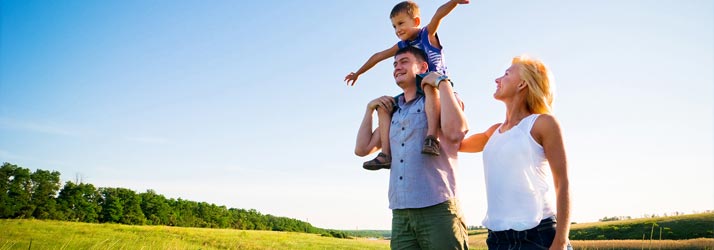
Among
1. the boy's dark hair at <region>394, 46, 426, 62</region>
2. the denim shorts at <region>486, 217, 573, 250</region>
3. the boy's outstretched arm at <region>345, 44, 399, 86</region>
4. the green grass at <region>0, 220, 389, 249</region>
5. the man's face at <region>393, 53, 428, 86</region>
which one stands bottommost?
the green grass at <region>0, 220, 389, 249</region>

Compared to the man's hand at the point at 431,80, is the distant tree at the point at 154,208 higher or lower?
lower

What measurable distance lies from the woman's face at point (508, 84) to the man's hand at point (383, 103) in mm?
1225

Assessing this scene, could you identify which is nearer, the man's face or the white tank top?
the white tank top

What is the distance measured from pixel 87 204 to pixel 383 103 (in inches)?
3750

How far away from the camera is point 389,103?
4188 mm

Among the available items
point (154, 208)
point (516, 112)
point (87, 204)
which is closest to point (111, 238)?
point (516, 112)

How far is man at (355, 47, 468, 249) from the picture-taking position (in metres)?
3.31

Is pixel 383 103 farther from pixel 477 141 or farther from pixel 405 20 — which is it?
pixel 405 20

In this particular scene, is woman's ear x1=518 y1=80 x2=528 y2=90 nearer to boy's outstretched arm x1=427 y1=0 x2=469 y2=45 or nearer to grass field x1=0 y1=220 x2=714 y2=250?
boy's outstretched arm x1=427 y1=0 x2=469 y2=45

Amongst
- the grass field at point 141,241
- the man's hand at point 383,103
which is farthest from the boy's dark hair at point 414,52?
the grass field at point 141,241

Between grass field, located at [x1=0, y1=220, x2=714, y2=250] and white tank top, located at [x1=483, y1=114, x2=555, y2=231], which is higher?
white tank top, located at [x1=483, y1=114, x2=555, y2=231]

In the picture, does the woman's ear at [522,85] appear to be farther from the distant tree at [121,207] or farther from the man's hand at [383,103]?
the distant tree at [121,207]

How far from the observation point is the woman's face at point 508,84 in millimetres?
3051

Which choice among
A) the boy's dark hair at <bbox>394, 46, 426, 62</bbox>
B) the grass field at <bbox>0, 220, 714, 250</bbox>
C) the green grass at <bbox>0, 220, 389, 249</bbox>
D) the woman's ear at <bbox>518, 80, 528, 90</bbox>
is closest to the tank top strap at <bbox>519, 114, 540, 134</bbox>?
the woman's ear at <bbox>518, 80, 528, 90</bbox>
